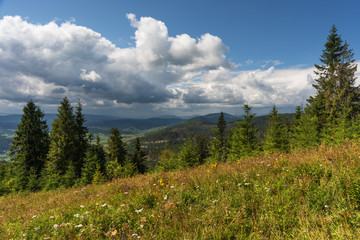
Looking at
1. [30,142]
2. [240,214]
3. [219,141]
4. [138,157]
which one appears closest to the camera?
[240,214]

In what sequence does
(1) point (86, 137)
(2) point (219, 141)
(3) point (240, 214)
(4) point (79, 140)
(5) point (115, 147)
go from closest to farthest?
(3) point (240, 214)
(4) point (79, 140)
(1) point (86, 137)
(5) point (115, 147)
(2) point (219, 141)

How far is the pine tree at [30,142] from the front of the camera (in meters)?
28.0

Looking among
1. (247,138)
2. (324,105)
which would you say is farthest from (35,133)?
(324,105)

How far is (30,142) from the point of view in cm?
2875

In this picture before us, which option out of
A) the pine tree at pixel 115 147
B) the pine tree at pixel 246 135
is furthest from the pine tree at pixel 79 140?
the pine tree at pixel 246 135

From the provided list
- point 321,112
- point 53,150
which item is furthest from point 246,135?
point 53,150


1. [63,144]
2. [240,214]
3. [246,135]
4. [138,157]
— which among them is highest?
[240,214]

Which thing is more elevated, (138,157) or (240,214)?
(240,214)

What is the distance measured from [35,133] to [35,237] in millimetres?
34281

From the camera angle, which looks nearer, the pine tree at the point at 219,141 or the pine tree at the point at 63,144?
the pine tree at the point at 63,144

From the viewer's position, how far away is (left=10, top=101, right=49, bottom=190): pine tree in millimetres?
27969

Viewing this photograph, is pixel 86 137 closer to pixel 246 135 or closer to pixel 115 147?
pixel 115 147

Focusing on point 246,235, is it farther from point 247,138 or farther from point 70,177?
point 70,177

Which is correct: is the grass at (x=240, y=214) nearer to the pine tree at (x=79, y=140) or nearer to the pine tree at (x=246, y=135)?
the pine tree at (x=246, y=135)
